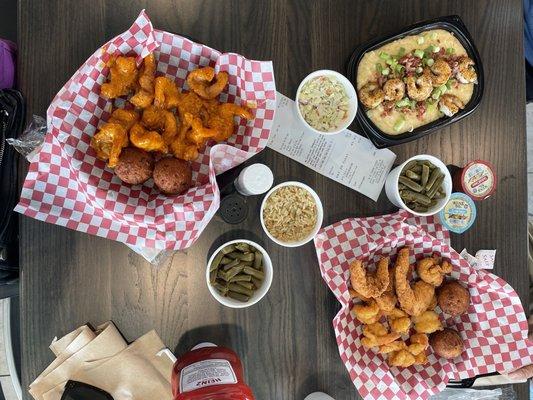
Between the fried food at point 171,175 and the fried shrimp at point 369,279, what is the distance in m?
0.64

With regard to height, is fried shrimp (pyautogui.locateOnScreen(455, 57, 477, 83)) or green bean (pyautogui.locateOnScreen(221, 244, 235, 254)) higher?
fried shrimp (pyautogui.locateOnScreen(455, 57, 477, 83))

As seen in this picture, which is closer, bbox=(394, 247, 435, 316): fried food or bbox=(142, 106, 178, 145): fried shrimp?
bbox=(142, 106, 178, 145): fried shrimp

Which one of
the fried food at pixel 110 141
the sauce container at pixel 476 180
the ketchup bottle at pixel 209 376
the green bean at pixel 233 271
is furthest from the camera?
the sauce container at pixel 476 180

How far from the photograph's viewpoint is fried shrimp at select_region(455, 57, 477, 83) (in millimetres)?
1708

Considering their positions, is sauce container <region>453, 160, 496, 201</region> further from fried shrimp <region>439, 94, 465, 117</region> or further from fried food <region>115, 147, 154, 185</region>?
fried food <region>115, 147, 154, 185</region>

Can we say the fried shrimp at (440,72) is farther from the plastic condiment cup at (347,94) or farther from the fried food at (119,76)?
the fried food at (119,76)

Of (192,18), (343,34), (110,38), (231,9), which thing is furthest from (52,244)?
(343,34)

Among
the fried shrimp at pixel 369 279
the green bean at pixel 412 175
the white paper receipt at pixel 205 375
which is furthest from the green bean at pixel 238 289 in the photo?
the green bean at pixel 412 175

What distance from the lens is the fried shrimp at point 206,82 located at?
1534mm

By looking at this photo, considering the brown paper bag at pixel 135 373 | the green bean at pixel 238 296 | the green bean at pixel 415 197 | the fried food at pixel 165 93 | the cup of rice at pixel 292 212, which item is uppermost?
the fried food at pixel 165 93

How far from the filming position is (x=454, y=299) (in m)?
1.67

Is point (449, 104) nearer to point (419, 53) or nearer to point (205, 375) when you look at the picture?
point (419, 53)

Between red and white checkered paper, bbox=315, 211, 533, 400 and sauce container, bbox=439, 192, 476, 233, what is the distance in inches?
3.8

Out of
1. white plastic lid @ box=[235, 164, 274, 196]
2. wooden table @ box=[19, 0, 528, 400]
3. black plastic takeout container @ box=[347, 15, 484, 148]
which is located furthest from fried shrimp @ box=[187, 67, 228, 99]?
black plastic takeout container @ box=[347, 15, 484, 148]
